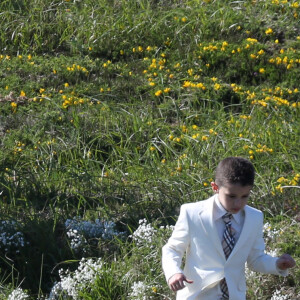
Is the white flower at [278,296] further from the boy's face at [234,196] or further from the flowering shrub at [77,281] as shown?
the boy's face at [234,196]

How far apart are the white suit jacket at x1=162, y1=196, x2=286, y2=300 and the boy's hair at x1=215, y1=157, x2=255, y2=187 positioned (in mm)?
138

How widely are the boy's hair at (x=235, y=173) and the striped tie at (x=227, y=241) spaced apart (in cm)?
17

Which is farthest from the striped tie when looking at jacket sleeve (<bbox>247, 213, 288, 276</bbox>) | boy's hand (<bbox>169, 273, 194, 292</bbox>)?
boy's hand (<bbox>169, 273, 194, 292</bbox>)

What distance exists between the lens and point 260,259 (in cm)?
358

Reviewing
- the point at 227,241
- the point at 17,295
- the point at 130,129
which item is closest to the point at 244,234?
the point at 227,241

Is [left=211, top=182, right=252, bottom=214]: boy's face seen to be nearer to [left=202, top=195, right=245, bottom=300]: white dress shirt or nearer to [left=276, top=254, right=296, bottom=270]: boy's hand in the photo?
[left=202, top=195, right=245, bottom=300]: white dress shirt

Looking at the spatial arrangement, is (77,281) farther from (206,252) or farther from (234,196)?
(234,196)

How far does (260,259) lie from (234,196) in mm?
370

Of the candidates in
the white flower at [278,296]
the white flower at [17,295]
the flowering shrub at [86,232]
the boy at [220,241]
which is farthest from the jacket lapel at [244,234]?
the flowering shrub at [86,232]

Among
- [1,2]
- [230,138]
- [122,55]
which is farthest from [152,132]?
[1,2]

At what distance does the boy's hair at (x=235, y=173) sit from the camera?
340 centimetres

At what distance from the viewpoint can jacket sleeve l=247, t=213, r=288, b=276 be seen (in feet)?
11.6

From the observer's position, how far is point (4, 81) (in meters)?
7.55

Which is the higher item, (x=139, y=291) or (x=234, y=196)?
(x=234, y=196)
